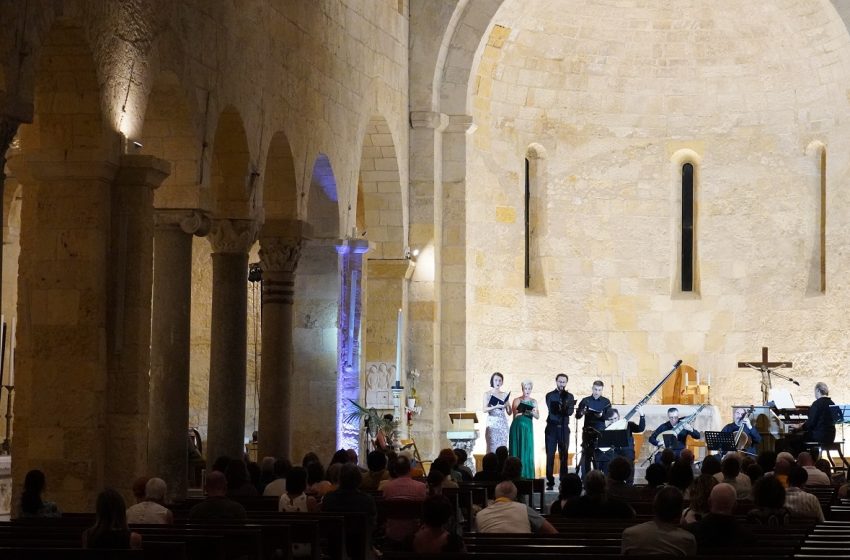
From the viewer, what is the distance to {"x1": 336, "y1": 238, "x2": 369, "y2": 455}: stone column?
783 inches

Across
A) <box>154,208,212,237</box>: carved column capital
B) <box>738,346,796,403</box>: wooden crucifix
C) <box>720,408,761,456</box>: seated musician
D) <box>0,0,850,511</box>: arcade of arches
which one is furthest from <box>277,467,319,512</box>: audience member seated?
<box>738,346,796,403</box>: wooden crucifix

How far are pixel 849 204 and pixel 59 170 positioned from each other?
1686cm

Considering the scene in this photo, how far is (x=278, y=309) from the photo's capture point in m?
18.2

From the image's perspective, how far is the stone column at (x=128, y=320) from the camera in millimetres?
12430

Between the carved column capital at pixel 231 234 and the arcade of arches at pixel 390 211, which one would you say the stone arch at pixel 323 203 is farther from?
the carved column capital at pixel 231 234

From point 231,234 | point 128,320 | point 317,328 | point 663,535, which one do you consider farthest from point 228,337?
point 663,535

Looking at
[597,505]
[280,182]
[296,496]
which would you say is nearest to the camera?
[597,505]

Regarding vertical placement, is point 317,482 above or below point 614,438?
below

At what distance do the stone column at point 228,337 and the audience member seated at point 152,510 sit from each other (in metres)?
6.92

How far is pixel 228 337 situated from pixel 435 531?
879 centimetres

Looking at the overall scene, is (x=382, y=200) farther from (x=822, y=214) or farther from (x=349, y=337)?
(x=822, y=214)

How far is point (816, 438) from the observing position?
1866 cm

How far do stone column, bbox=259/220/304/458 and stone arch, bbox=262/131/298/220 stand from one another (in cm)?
15

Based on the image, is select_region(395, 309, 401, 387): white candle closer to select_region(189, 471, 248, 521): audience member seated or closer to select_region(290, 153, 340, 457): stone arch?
select_region(290, 153, 340, 457): stone arch
